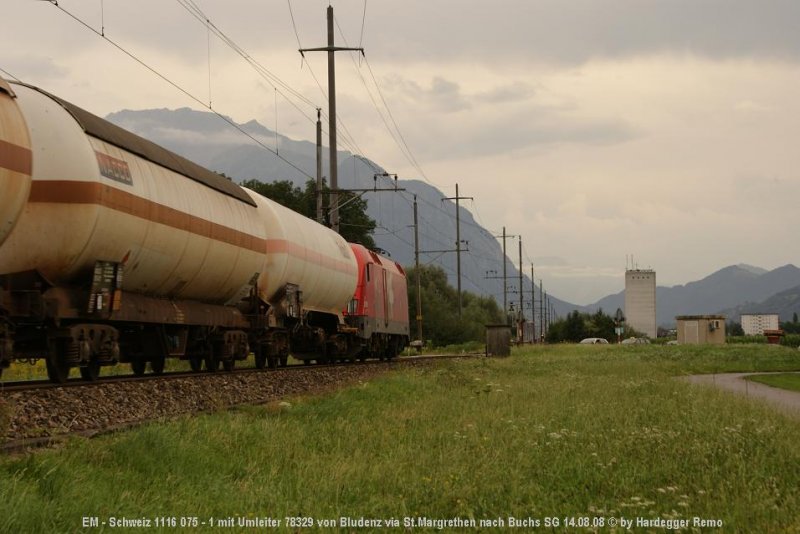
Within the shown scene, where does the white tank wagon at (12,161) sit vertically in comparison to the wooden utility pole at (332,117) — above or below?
below

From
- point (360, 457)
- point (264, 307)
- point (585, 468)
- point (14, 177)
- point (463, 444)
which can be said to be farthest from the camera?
point (264, 307)

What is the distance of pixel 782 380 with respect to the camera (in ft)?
94.4

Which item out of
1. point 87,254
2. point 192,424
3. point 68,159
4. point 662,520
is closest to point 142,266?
point 87,254

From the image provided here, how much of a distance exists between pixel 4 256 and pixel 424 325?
70344 mm

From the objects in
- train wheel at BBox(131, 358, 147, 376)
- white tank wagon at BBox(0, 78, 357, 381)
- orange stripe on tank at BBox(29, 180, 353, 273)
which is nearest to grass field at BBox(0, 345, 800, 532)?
white tank wagon at BBox(0, 78, 357, 381)

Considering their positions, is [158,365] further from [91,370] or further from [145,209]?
[145,209]

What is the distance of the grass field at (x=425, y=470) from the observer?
22.3 feet

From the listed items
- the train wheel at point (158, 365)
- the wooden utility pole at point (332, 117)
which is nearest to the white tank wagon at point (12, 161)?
the train wheel at point (158, 365)

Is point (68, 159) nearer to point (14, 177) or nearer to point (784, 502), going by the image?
point (14, 177)

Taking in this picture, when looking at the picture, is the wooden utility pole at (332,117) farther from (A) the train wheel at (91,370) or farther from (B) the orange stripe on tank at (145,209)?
(A) the train wheel at (91,370)

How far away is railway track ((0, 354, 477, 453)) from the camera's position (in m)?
10.0

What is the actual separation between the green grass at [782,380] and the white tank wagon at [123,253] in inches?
565

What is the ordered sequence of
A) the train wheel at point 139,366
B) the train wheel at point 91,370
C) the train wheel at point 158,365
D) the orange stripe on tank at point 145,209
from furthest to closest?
1. the train wheel at point 158,365
2. the train wheel at point 139,366
3. the train wheel at point 91,370
4. the orange stripe on tank at point 145,209

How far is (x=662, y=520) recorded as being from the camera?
6.38 m
